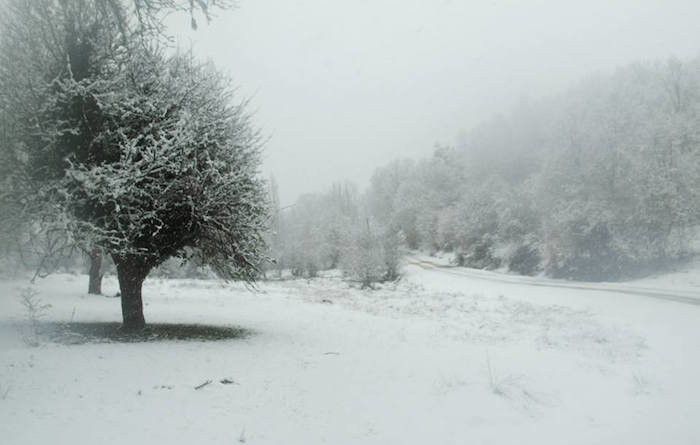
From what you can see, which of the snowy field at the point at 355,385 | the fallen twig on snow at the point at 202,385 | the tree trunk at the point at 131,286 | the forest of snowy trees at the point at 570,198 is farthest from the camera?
the forest of snowy trees at the point at 570,198

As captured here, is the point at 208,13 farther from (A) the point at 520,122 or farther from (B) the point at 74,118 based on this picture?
(A) the point at 520,122

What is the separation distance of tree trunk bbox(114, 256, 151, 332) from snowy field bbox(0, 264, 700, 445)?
167 centimetres

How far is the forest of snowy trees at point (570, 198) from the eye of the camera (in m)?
33.3

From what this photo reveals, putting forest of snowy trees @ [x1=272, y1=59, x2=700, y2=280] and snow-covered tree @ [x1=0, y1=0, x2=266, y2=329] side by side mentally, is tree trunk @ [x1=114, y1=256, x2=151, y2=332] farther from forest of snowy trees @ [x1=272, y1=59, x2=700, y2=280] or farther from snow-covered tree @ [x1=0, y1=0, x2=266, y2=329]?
forest of snowy trees @ [x1=272, y1=59, x2=700, y2=280]

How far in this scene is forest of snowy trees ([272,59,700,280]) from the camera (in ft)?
109

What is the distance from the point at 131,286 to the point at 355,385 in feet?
24.7

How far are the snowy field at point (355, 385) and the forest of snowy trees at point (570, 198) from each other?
7189 millimetres

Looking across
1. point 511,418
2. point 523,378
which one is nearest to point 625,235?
point 523,378

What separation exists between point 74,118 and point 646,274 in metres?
36.1

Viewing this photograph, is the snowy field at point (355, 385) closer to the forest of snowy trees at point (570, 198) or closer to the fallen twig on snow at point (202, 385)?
the fallen twig on snow at point (202, 385)

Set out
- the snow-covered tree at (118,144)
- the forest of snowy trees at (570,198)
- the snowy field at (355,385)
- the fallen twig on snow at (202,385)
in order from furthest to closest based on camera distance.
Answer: the forest of snowy trees at (570,198)
the snow-covered tree at (118,144)
the fallen twig on snow at (202,385)
the snowy field at (355,385)

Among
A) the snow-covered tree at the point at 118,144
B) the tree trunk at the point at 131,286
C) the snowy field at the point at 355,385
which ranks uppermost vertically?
the snow-covered tree at the point at 118,144

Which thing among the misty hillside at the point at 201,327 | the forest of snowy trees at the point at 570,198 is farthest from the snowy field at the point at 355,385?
the forest of snowy trees at the point at 570,198

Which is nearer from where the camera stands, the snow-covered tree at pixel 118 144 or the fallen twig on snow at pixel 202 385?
the fallen twig on snow at pixel 202 385
